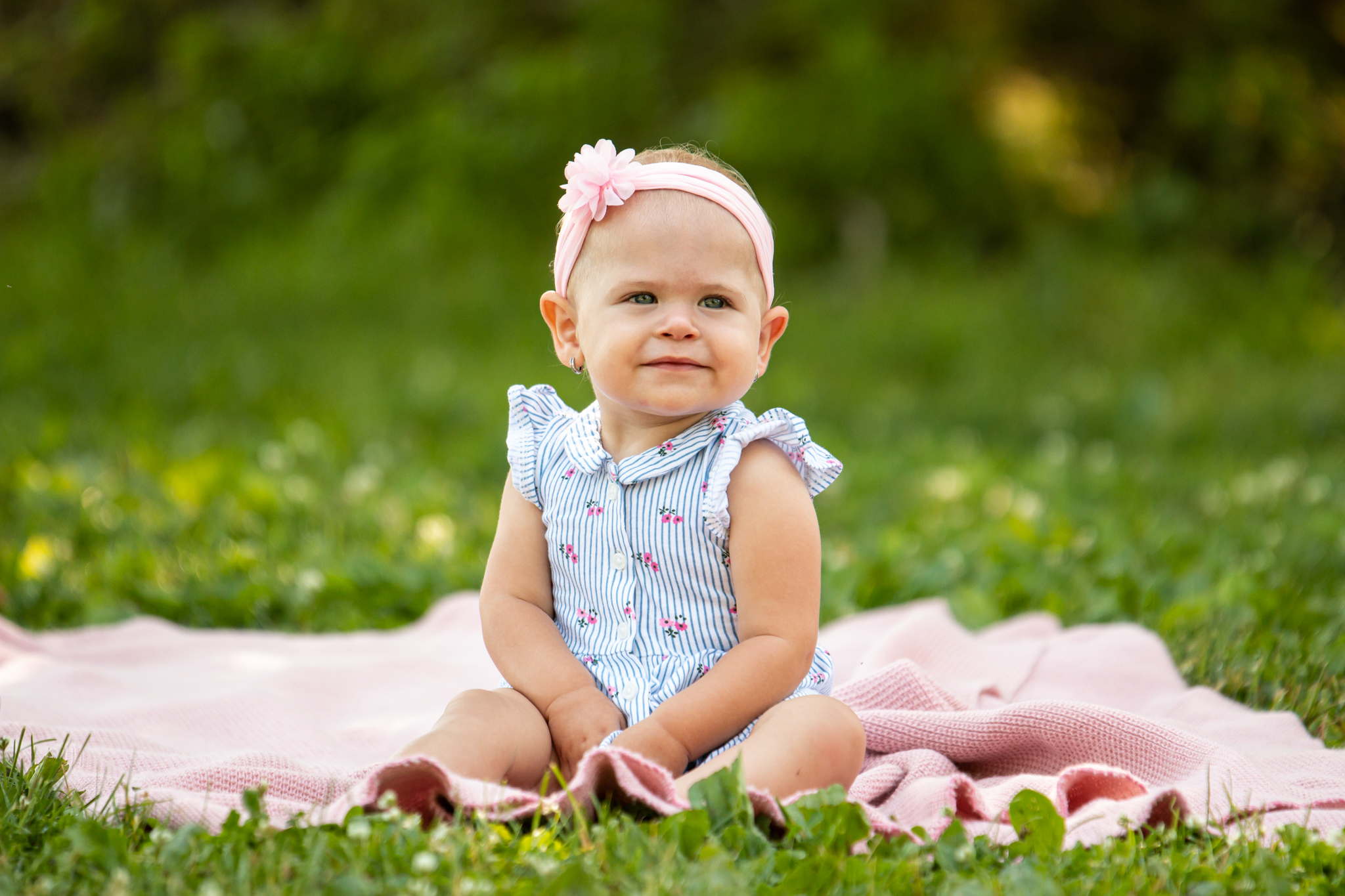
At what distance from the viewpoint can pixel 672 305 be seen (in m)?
1.96

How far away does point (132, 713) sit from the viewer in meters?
2.50

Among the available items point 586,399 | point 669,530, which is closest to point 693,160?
point 669,530

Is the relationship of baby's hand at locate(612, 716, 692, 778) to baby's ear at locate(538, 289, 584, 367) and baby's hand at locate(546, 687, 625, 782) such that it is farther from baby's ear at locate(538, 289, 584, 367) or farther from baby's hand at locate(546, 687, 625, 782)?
baby's ear at locate(538, 289, 584, 367)

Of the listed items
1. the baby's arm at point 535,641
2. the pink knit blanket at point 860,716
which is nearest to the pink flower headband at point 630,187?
the baby's arm at point 535,641

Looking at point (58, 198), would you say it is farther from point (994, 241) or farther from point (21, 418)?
point (994, 241)

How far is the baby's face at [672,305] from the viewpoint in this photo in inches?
77.1

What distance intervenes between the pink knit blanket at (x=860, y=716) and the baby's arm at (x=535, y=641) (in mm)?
216

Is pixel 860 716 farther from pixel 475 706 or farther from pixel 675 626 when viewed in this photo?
pixel 475 706

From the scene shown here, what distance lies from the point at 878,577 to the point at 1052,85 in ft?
20.0

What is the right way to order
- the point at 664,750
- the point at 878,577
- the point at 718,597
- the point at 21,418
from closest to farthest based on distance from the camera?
the point at 664,750, the point at 718,597, the point at 878,577, the point at 21,418

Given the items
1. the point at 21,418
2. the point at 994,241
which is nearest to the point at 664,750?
the point at 21,418

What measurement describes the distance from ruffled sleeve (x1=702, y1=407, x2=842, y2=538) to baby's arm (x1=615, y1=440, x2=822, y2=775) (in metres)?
0.02

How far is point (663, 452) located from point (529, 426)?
34 centimetres

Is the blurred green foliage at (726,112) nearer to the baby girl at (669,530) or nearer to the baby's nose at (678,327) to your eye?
the baby girl at (669,530)
